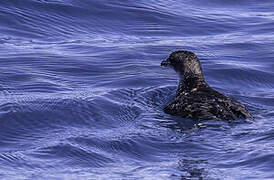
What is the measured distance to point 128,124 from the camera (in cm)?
1194

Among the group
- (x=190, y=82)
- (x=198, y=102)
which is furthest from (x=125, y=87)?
(x=198, y=102)

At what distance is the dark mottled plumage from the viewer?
38.6 ft

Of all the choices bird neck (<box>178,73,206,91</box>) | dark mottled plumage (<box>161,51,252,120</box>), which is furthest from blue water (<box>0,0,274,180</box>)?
bird neck (<box>178,73,206,91</box>)

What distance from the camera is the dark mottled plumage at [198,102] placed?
38.6 feet

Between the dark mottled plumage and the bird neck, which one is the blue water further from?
the bird neck

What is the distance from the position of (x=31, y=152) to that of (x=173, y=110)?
315 cm

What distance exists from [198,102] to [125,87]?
2.85 meters

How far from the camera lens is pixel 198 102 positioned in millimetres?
12109

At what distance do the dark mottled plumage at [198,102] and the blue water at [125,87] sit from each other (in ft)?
0.65

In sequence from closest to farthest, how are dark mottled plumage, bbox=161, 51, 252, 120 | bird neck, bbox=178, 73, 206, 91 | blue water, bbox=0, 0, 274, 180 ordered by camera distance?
blue water, bbox=0, 0, 274, 180 → dark mottled plumage, bbox=161, 51, 252, 120 → bird neck, bbox=178, 73, 206, 91

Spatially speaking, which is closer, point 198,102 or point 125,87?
point 198,102

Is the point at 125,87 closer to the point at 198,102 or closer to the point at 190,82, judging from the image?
the point at 190,82

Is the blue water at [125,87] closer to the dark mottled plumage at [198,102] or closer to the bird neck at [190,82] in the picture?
the dark mottled plumage at [198,102]

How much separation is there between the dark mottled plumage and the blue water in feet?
0.65
